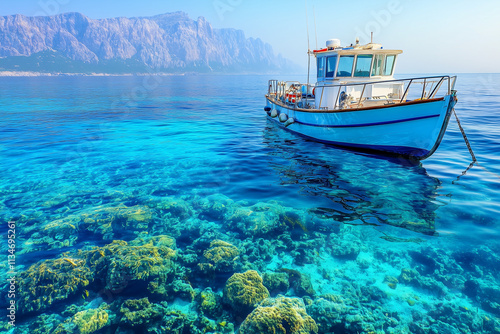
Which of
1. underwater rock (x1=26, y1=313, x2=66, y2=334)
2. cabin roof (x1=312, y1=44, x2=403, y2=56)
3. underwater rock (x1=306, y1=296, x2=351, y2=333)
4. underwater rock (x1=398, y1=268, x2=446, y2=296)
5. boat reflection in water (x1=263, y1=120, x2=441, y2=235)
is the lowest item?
underwater rock (x1=26, y1=313, x2=66, y2=334)

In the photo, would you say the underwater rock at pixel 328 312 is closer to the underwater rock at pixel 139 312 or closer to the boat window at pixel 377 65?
the underwater rock at pixel 139 312

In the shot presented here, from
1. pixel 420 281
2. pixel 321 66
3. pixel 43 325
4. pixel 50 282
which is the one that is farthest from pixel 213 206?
pixel 321 66

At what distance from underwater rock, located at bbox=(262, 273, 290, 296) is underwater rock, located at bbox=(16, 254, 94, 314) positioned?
3609 mm

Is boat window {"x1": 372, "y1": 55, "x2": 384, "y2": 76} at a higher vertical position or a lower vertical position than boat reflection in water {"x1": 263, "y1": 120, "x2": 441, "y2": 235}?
higher

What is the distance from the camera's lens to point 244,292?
4.98 metres

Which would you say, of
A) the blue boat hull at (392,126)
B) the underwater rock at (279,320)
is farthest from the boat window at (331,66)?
the underwater rock at (279,320)

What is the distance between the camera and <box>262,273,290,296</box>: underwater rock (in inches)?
209

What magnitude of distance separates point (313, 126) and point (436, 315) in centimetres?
1126

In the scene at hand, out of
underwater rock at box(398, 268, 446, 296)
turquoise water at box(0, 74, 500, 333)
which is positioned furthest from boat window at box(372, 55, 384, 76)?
underwater rock at box(398, 268, 446, 296)

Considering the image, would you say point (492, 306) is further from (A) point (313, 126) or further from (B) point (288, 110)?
(B) point (288, 110)

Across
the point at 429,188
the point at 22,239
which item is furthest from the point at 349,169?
the point at 22,239

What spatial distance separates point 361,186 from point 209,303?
6.81m

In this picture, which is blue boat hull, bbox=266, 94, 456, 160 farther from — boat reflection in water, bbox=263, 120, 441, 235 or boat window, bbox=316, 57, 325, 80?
boat window, bbox=316, 57, 325, 80

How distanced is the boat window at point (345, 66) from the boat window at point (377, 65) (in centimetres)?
129
